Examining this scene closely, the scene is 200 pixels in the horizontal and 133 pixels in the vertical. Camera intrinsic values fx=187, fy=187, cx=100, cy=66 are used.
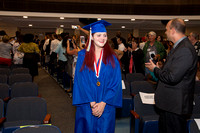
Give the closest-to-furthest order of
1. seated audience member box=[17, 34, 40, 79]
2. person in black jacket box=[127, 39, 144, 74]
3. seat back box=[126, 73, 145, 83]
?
1. seat back box=[126, 73, 145, 83]
2. person in black jacket box=[127, 39, 144, 74]
3. seated audience member box=[17, 34, 40, 79]

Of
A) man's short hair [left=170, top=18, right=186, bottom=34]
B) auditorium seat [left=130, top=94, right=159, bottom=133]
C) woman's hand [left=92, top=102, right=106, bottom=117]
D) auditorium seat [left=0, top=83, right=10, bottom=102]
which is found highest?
man's short hair [left=170, top=18, right=186, bottom=34]

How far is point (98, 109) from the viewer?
1795 millimetres

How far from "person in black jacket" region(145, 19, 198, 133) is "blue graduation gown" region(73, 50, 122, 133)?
0.47 meters

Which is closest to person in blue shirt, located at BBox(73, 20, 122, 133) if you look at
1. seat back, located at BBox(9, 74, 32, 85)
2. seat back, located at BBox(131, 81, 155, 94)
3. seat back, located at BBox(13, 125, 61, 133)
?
seat back, located at BBox(13, 125, 61, 133)

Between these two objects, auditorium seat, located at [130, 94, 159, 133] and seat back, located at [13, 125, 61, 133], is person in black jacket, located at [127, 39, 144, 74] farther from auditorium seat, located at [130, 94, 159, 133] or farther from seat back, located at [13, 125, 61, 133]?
seat back, located at [13, 125, 61, 133]

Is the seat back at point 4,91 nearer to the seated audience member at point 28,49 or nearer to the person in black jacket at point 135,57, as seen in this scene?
the seated audience member at point 28,49

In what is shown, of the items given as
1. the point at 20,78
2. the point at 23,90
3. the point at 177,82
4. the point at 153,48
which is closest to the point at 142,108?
the point at 177,82

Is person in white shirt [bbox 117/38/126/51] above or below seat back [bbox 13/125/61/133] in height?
above

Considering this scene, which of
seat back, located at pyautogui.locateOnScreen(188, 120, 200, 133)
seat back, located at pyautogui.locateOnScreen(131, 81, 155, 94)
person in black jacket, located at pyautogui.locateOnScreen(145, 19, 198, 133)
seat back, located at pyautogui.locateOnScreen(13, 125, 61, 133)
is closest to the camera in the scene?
→ seat back, located at pyautogui.locateOnScreen(13, 125, 61, 133)

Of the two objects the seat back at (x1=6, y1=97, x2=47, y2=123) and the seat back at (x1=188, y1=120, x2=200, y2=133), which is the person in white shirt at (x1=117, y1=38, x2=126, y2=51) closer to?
the seat back at (x1=6, y1=97, x2=47, y2=123)

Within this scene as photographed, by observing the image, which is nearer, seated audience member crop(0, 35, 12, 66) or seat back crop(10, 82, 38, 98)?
seat back crop(10, 82, 38, 98)

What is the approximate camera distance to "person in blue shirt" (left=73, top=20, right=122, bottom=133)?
1.85 metres

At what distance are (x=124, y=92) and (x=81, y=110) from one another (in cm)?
195

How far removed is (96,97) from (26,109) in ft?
3.71
